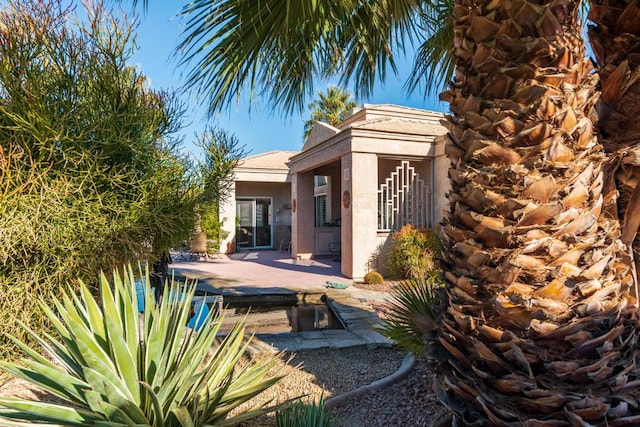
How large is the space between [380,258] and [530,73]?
1085 cm

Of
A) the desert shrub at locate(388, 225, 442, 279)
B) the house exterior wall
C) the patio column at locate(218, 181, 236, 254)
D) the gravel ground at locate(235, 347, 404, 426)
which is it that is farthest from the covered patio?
the house exterior wall

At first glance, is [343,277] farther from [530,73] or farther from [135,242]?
[530,73]

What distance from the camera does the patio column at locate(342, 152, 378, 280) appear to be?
12.6 meters

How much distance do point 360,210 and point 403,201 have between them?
1949 millimetres

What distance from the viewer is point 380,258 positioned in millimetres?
13055

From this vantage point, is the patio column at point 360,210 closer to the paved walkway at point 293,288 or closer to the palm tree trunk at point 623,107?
the paved walkway at point 293,288

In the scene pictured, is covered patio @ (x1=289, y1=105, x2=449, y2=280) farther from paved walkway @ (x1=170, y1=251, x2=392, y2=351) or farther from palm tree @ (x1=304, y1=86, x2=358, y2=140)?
palm tree @ (x1=304, y1=86, x2=358, y2=140)

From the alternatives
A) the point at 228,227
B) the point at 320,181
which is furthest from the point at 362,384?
the point at 320,181

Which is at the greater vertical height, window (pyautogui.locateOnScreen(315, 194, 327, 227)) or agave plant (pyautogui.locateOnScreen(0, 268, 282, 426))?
window (pyautogui.locateOnScreen(315, 194, 327, 227))

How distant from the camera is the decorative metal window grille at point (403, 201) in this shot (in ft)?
44.4

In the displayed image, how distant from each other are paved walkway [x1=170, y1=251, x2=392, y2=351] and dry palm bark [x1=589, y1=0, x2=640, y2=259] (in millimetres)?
4325

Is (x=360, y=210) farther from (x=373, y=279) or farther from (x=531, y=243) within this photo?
(x=531, y=243)

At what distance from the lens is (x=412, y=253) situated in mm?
11898

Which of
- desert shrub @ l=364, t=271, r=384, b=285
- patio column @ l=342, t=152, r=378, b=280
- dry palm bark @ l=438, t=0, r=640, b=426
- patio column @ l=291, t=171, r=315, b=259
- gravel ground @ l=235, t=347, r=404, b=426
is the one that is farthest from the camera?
patio column @ l=291, t=171, r=315, b=259
